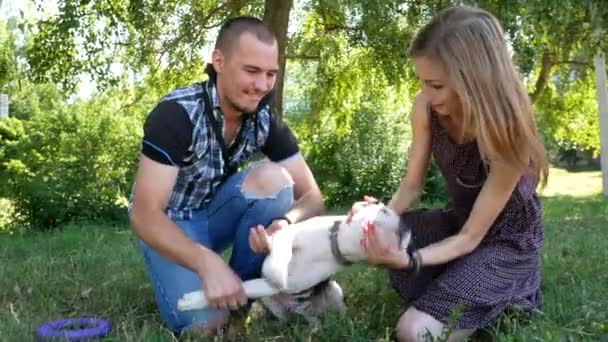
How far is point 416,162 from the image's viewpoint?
3.05m

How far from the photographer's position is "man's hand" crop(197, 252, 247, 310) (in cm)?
241

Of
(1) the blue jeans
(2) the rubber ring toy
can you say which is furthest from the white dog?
(2) the rubber ring toy

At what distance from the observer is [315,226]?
2562mm

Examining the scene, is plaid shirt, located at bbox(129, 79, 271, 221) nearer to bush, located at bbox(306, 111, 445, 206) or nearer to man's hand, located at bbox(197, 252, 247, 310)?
man's hand, located at bbox(197, 252, 247, 310)

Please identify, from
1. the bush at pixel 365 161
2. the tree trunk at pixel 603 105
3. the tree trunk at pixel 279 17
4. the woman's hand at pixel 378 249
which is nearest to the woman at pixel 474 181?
the woman's hand at pixel 378 249

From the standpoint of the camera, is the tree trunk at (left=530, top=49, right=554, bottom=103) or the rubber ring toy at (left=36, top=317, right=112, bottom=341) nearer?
the rubber ring toy at (left=36, top=317, right=112, bottom=341)

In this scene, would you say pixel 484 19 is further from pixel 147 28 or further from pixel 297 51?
pixel 297 51

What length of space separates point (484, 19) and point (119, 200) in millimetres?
7350

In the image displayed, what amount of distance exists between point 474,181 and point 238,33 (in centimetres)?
111

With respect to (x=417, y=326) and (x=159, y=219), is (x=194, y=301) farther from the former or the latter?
(x=417, y=326)

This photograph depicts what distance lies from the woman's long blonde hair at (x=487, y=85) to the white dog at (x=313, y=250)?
46 centimetres

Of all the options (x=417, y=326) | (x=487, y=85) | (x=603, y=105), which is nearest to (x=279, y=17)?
(x=487, y=85)

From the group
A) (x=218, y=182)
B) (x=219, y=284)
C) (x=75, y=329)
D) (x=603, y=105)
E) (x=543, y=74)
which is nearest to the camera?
(x=219, y=284)

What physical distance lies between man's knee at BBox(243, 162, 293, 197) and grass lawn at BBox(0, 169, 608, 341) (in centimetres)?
52
